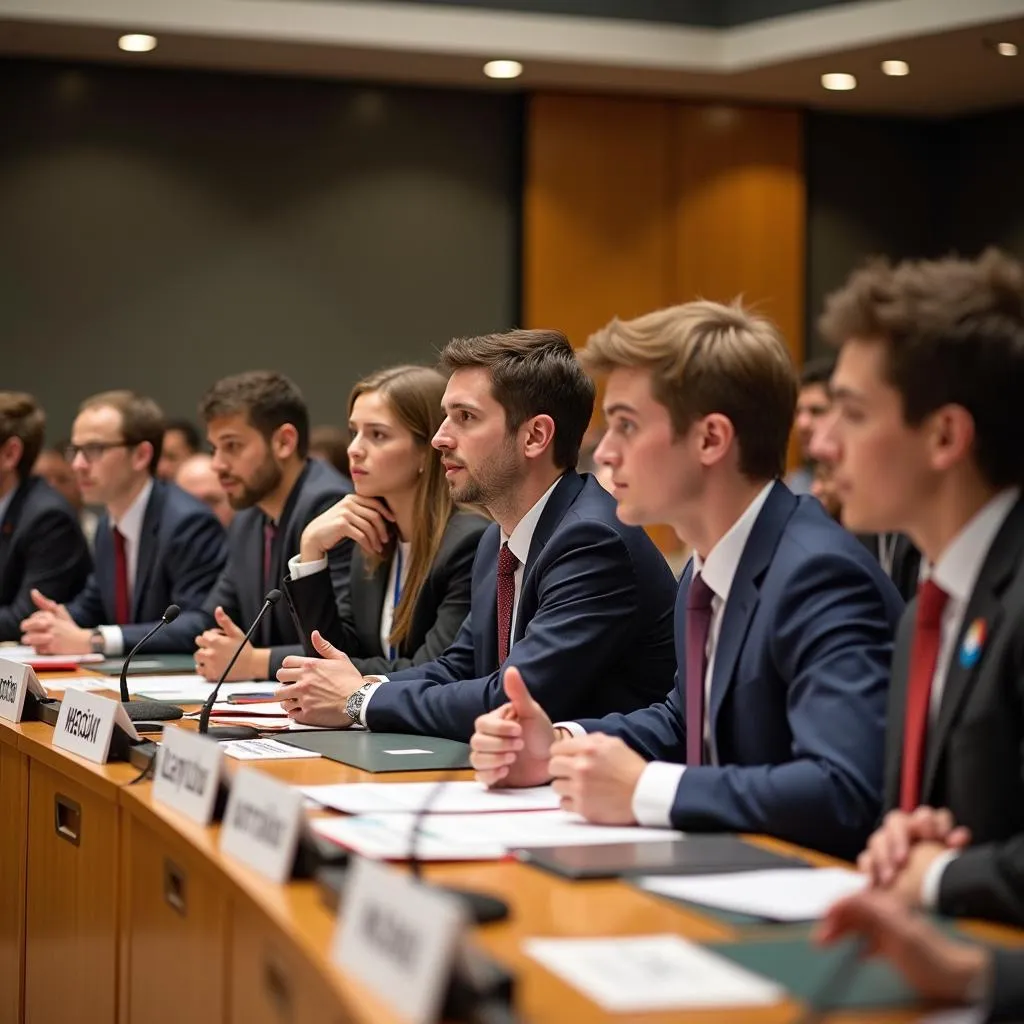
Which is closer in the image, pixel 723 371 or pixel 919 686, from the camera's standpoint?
pixel 919 686

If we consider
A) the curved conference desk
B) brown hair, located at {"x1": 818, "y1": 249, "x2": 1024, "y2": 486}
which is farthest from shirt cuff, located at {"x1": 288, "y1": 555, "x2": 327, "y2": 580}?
brown hair, located at {"x1": 818, "y1": 249, "x2": 1024, "y2": 486}

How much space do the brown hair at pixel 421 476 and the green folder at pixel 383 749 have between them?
828 millimetres

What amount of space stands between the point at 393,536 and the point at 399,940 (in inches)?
108

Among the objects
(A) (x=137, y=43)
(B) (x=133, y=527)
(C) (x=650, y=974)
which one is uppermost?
(A) (x=137, y=43)

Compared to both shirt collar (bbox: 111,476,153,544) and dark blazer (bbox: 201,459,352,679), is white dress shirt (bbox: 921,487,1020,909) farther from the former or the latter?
shirt collar (bbox: 111,476,153,544)

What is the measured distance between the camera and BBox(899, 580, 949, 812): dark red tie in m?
1.85

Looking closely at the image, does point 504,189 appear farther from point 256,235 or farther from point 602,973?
point 602,973

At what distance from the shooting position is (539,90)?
8.77 m

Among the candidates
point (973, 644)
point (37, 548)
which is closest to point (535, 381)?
point (973, 644)

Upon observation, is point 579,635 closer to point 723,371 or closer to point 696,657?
point 696,657

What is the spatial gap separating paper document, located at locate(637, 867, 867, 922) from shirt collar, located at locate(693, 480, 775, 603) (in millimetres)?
585

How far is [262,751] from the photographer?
8.90 ft

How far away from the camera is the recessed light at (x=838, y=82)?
27.5 ft

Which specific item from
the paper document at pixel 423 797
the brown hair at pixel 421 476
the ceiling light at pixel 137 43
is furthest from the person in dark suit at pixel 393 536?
the ceiling light at pixel 137 43
